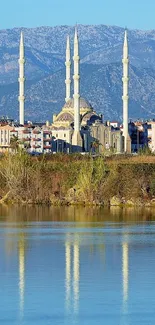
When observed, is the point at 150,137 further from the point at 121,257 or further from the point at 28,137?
the point at 121,257

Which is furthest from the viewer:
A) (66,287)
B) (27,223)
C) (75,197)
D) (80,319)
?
(75,197)

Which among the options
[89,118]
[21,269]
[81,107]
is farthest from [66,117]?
[21,269]

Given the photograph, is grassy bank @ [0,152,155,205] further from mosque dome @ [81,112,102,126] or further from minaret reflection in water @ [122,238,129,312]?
mosque dome @ [81,112,102,126]

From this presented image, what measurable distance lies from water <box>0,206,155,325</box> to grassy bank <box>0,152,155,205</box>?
13.2 m

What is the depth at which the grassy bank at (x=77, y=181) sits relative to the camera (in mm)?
68500

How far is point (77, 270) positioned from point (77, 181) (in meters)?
34.8

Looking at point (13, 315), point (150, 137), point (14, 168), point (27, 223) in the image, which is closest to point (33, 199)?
point (14, 168)

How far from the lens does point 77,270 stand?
35125mm

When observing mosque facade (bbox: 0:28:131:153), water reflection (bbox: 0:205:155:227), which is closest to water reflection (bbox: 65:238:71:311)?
water reflection (bbox: 0:205:155:227)

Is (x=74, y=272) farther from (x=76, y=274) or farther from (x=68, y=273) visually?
A: (x=76, y=274)

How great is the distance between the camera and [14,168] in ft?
232

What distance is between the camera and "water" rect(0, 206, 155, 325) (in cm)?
2841

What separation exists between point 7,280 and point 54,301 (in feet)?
11.8

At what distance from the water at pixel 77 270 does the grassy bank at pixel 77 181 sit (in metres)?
13.2
